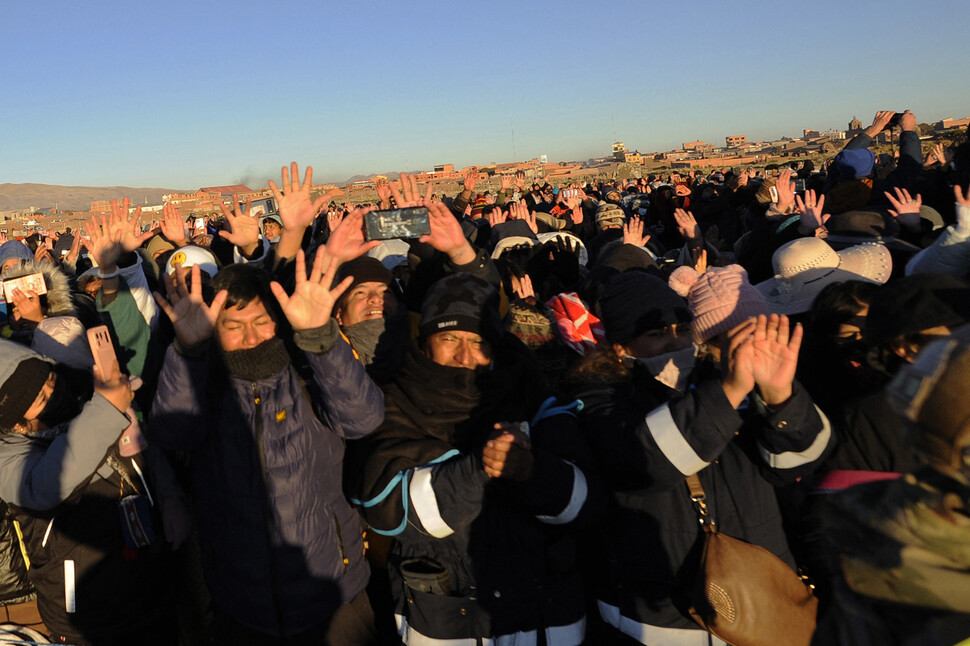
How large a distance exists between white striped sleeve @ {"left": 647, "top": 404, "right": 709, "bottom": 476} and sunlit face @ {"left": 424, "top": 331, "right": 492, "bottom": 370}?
0.78 metres

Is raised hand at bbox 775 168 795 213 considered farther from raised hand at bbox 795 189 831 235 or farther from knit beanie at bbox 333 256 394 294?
knit beanie at bbox 333 256 394 294

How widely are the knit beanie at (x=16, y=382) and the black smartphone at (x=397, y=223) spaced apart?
1620 mm

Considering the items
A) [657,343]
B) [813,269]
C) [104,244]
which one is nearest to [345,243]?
[657,343]

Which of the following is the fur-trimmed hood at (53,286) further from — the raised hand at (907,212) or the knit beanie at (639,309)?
the raised hand at (907,212)

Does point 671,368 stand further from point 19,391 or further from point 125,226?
point 125,226

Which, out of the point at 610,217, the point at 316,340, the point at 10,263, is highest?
the point at 10,263

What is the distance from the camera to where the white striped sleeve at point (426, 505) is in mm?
2074

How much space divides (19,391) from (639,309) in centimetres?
258

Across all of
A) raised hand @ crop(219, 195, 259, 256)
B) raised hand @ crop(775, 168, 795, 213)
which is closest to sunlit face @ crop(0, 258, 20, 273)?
raised hand @ crop(219, 195, 259, 256)

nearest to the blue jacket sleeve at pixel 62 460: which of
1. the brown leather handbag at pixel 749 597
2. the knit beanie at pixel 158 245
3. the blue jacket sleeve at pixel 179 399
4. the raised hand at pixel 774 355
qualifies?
the blue jacket sleeve at pixel 179 399

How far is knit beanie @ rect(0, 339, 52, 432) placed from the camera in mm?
2576

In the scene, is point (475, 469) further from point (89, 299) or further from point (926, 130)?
point (926, 130)

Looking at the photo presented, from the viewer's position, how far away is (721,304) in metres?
3.01

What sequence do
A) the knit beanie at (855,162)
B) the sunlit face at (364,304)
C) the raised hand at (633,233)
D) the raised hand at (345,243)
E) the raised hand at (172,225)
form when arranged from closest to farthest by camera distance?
the raised hand at (345,243) → the sunlit face at (364,304) → the raised hand at (633,233) → the raised hand at (172,225) → the knit beanie at (855,162)
